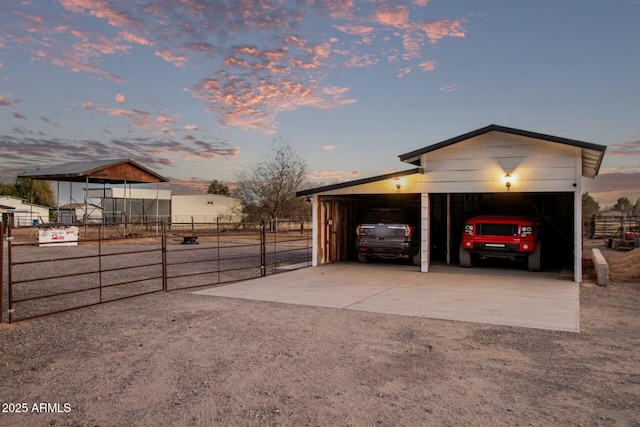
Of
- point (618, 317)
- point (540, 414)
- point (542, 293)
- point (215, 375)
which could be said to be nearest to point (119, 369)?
point (215, 375)

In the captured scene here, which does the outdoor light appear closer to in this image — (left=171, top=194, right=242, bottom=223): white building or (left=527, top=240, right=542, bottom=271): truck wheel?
(left=527, top=240, right=542, bottom=271): truck wheel

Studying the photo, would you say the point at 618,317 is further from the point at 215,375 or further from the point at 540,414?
the point at 215,375

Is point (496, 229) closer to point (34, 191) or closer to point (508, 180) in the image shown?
point (508, 180)

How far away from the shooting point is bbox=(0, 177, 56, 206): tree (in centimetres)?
6194

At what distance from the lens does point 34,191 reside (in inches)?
2441

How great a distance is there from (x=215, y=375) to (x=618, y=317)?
6.49 metres

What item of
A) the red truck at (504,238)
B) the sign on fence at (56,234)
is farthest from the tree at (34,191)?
the red truck at (504,238)

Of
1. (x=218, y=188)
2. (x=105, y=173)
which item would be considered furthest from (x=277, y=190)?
(x=218, y=188)

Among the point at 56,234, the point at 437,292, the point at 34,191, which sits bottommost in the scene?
the point at 437,292

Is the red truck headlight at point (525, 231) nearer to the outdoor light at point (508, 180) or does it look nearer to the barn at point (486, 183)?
the barn at point (486, 183)

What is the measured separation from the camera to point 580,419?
351cm

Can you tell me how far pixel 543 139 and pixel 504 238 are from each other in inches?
110

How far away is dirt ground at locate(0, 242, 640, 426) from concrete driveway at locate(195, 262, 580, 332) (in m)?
0.55

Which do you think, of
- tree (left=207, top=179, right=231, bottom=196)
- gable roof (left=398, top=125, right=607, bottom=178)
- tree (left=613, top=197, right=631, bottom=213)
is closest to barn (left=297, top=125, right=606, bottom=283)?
gable roof (left=398, top=125, right=607, bottom=178)
